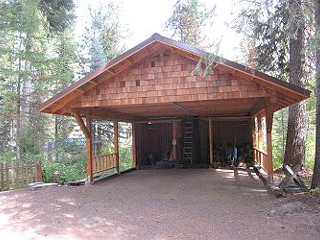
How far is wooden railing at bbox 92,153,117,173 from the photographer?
1227cm

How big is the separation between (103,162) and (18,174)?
3491 mm

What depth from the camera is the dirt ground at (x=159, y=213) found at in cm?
535

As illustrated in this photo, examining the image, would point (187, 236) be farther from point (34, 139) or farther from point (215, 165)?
point (34, 139)

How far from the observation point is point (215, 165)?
50.7 ft

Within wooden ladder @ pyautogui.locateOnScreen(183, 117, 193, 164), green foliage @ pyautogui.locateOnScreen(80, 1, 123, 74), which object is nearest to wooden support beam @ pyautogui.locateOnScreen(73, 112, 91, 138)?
wooden ladder @ pyautogui.locateOnScreen(183, 117, 193, 164)

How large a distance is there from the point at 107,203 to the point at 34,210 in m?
1.58

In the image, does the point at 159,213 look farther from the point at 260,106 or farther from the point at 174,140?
the point at 174,140

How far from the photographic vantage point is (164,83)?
930 cm

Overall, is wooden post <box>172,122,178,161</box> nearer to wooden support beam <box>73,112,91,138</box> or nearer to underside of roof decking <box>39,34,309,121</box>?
wooden support beam <box>73,112,91,138</box>

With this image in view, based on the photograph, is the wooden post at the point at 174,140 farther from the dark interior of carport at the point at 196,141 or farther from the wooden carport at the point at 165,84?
the wooden carport at the point at 165,84

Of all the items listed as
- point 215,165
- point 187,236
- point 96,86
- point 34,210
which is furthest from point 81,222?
point 215,165

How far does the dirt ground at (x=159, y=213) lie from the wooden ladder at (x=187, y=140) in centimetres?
554

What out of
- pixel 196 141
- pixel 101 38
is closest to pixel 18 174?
pixel 196 141

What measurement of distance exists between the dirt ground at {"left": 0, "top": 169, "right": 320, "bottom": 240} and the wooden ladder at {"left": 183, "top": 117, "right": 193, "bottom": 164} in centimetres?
554
